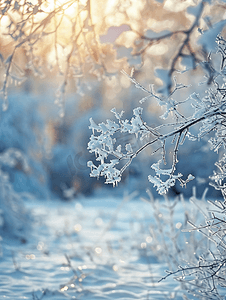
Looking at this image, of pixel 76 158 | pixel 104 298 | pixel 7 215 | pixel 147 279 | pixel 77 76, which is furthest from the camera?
pixel 76 158

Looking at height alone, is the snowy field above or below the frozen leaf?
below

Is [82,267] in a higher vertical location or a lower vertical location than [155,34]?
lower

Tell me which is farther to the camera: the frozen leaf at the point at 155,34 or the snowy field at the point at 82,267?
the snowy field at the point at 82,267

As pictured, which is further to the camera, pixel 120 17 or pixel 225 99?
pixel 120 17

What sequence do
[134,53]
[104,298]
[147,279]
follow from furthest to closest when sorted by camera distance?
[147,279]
[104,298]
[134,53]

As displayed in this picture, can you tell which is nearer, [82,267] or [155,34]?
[155,34]

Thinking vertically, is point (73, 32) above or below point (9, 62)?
above

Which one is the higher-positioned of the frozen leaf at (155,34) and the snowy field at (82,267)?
the frozen leaf at (155,34)

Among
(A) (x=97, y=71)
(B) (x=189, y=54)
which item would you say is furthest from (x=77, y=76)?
(B) (x=189, y=54)

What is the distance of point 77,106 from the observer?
1298 cm

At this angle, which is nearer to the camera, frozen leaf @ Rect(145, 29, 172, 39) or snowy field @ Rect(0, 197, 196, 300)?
frozen leaf @ Rect(145, 29, 172, 39)

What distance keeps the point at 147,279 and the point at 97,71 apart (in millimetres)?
2435

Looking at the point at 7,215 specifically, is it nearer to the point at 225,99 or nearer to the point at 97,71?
the point at 97,71

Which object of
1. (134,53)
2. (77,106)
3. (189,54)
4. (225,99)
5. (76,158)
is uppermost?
(77,106)
